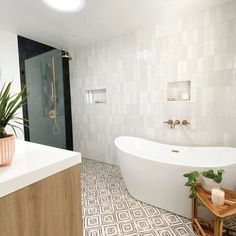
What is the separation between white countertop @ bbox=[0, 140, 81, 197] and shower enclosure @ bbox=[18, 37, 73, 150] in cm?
223

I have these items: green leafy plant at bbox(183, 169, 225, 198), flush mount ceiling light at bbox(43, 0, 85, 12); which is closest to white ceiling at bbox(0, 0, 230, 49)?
flush mount ceiling light at bbox(43, 0, 85, 12)

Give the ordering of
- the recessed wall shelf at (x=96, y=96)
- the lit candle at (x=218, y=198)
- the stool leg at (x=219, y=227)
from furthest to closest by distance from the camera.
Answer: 1. the recessed wall shelf at (x=96, y=96)
2. the lit candle at (x=218, y=198)
3. the stool leg at (x=219, y=227)

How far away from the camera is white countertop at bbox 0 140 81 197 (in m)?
0.67

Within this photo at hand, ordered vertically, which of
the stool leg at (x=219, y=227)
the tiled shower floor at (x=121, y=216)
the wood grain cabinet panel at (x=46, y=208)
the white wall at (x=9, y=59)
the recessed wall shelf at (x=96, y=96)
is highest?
the white wall at (x=9, y=59)

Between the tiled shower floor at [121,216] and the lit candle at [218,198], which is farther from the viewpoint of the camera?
the tiled shower floor at [121,216]

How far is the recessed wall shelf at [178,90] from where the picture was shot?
2.51m

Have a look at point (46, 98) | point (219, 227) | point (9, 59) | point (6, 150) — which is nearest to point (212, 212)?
point (219, 227)

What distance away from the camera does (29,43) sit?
2975 mm

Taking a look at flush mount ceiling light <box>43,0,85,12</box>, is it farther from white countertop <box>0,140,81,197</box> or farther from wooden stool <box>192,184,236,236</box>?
wooden stool <box>192,184,236,236</box>

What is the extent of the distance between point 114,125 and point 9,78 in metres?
2.02

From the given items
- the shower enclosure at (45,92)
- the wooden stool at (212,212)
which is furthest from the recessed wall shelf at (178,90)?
the shower enclosure at (45,92)

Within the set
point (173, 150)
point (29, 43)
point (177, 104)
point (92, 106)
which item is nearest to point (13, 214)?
point (173, 150)

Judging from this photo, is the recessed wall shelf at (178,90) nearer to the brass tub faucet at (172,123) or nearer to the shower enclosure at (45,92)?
the brass tub faucet at (172,123)

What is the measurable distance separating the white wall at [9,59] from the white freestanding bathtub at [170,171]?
2086mm
